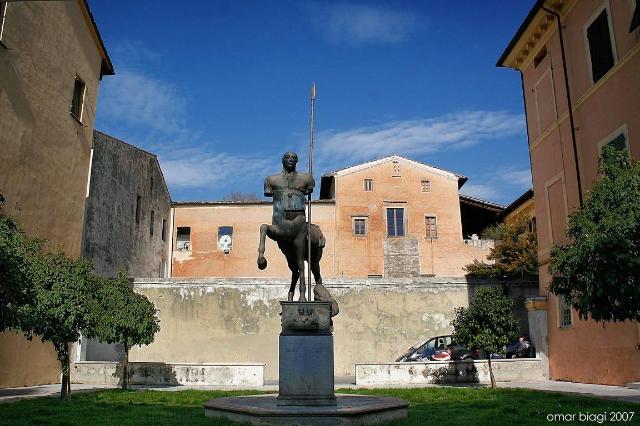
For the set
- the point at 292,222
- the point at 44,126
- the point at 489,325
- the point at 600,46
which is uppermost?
the point at 600,46

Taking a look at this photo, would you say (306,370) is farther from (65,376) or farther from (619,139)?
(619,139)

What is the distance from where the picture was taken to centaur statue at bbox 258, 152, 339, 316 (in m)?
8.98

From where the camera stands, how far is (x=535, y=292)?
22.4 metres

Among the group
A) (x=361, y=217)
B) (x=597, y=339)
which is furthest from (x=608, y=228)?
(x=361, y=217)

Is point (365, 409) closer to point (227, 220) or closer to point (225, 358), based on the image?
point (225, 358)

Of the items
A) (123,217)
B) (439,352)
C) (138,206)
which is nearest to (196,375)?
(439,352)

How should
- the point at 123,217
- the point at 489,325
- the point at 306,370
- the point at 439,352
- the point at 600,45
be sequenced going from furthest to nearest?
the point at 123,217 < the point at 439,352 < the point at 489,325 < the point at 600,45 < the point at 306,370

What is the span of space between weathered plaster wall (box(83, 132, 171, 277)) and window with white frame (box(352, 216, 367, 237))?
1160cm

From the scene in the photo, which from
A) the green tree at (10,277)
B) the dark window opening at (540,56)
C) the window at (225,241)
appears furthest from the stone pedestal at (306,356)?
the window at (225,241)

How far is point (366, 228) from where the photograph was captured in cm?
3497

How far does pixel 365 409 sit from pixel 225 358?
16582 millimetres

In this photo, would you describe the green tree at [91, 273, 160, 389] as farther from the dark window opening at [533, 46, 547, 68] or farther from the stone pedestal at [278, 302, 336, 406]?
the dark window opening at [533, 46, 547, 68]

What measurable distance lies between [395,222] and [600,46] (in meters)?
21.0

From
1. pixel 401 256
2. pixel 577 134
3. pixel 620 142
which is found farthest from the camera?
pixel 401 256
